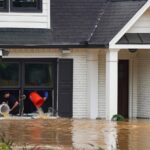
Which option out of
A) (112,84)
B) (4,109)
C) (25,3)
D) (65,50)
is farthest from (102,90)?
(25,3)

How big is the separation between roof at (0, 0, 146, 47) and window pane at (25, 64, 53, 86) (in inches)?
38.6

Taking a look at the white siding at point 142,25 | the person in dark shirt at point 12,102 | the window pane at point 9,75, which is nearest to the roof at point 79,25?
the white siding at point 142,25

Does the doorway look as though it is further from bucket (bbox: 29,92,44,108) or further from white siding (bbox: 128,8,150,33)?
white siding (bbox: 128,8,150,33)

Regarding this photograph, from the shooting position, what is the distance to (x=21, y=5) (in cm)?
2452

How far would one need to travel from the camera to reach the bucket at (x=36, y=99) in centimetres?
2418

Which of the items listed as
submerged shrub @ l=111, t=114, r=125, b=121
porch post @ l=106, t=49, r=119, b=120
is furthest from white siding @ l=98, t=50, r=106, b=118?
submerged shrub @ l=111, t=114, r=125, b=121

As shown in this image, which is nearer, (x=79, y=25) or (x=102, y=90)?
(x=102, y=90)

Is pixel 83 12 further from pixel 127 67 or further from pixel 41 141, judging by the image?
pixel 41 141

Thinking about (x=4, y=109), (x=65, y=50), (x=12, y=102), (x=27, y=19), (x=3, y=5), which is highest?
(x=3, y=5)

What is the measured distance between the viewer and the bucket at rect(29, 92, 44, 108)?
79.3 feet

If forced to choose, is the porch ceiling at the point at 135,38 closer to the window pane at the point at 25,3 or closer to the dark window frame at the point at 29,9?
the dark window frame at the point at 29,9

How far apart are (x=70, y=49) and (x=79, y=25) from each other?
1.00 m

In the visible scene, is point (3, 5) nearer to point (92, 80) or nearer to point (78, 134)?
point (92, 80)

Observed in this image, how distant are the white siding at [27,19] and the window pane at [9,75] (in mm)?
1359
